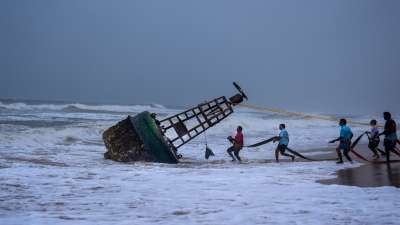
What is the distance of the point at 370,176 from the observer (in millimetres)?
11203

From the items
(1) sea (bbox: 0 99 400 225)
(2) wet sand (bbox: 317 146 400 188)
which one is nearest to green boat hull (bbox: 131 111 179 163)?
(1) sea (bbox: 0 99 400 225)

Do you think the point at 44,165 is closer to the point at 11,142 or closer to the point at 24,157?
the point at 24,157

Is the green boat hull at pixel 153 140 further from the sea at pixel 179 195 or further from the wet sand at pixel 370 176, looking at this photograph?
the wet sand at pixel 370 176

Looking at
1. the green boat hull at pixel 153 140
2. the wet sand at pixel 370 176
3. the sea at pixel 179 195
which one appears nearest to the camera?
the sea at pixel 179 195

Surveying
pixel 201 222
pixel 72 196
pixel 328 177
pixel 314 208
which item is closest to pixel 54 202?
pixel 72 196

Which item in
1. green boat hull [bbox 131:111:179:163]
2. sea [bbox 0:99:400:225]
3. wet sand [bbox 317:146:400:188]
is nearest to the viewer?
sea [bbox 0:99:400:225]

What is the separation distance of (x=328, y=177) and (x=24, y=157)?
9785 millimetres

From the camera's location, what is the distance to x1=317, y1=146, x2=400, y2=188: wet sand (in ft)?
33.2

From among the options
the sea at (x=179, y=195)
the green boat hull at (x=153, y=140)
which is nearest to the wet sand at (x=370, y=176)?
the sea at (x=179, y=195)

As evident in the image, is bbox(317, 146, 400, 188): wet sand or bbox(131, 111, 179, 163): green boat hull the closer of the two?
bbox(317, 146, 400, 188): wet sand

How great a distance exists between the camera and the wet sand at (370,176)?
10119mm

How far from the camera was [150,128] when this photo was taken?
14570 millimetres

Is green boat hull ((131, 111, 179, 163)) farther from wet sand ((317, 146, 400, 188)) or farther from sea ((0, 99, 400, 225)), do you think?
wet sand ((317, 146, 400, 188))

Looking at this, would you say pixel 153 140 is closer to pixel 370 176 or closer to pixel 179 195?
pixel 179 195
